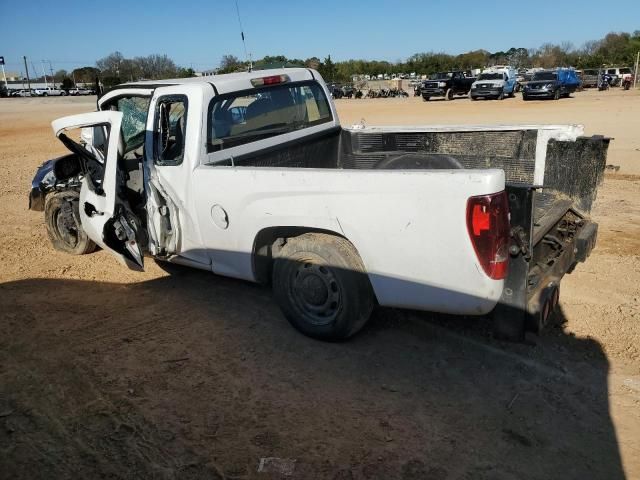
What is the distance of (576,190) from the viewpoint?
445 centimetres

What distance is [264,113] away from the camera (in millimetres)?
4855

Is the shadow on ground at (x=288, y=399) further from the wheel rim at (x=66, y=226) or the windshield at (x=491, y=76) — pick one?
the windshield at (x=491, y=76)

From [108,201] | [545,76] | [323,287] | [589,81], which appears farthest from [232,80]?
[589,81]

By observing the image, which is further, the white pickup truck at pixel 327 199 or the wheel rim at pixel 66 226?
the wheel rim at pixel 66 226

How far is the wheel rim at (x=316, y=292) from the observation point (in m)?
3.77

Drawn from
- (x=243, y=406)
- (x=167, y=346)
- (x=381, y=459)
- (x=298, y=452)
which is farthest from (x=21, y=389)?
(x=381, y=459)

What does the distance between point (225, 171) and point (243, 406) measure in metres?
1.62

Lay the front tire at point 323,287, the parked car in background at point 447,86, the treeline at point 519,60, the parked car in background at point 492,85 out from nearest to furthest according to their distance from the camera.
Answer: the front tire at point 323,287, the parked car in background at point 492,85, the parked car in background at point 447,86, the treeline at point 519,60

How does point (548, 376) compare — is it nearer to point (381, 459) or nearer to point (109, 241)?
point (381, 459)

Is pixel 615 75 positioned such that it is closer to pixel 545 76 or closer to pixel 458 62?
pixel 545 76

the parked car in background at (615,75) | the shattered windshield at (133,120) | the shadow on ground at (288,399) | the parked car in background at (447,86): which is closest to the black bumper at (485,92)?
the parked car in background at (447,86)

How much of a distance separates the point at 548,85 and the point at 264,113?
31127 mm

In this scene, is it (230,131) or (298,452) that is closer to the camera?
(298,452)

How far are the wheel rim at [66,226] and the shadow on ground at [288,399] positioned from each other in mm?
1717
